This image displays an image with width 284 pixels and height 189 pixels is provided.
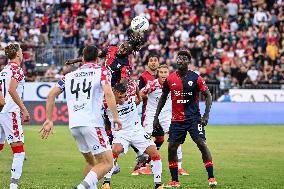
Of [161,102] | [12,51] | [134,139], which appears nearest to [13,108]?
[12,51]

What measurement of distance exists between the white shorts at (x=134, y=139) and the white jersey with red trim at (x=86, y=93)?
3031 mm

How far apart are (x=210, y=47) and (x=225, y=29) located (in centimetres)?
206

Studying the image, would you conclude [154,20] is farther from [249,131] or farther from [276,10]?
[249,131]

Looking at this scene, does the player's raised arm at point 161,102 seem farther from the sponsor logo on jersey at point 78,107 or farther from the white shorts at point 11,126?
the sponsor logo on jersey at point 78,107

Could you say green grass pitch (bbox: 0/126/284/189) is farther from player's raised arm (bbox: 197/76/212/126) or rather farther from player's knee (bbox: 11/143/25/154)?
player's raised arm (bbox: 197/76/212/126)

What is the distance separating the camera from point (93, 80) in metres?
12.0

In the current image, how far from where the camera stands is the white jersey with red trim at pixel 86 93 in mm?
12031

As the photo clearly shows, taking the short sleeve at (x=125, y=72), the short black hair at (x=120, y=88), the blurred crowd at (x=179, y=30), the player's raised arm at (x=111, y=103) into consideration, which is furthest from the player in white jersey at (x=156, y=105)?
the blurred crowd at (x=179, y=30)

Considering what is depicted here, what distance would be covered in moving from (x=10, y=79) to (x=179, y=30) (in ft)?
93.6

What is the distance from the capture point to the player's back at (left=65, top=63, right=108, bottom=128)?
12.0m

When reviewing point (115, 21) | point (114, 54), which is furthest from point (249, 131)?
point (114, 54)

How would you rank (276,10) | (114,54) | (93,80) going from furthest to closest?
(276,10) → (114,54) → (93,80)

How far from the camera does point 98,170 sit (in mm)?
11898

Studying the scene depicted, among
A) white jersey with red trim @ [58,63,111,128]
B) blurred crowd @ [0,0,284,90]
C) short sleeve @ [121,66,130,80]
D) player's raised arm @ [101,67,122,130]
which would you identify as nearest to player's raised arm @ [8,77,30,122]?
white jersey with red trim @ [58,63,111,128]
